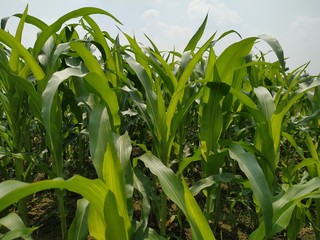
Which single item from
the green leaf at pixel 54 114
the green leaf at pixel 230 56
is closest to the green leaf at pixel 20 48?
the green leaf at pixel 54 114

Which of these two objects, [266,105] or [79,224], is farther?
[266,105]

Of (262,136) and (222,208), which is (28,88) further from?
(222,208)

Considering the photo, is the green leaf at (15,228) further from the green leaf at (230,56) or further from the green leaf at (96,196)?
the green leaf at (230,56)

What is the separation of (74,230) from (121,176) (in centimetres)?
22

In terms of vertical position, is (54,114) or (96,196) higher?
(54,114)

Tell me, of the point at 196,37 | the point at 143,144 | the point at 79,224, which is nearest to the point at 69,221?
the point at 143,144

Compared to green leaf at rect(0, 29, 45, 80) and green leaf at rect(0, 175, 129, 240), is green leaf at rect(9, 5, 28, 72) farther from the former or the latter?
green leaf at rect(0, 175, 129, 240)

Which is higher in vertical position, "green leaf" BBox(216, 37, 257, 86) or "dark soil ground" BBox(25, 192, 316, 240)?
"green leaf" BBox(216, 37, 257, 86)

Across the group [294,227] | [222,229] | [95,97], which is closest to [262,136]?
[294,227]

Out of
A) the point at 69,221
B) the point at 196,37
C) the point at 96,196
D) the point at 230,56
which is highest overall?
the point at 196,37

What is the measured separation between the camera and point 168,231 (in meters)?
1.64

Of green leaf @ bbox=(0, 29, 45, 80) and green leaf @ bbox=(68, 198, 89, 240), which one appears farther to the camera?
green leaf @ bbox=(0, 29, 45, 80)

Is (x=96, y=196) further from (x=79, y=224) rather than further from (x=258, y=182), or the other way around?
(x=258, y=182)

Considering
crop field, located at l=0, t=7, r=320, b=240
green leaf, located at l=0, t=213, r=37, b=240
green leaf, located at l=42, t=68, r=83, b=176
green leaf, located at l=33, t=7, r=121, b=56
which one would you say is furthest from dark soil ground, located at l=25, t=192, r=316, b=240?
green leaf, located at l=33, t=7, r=121, b=56
